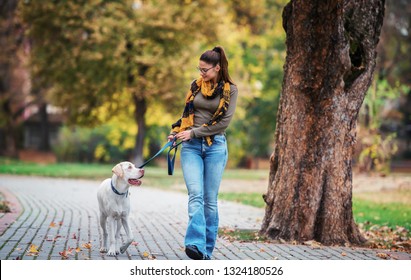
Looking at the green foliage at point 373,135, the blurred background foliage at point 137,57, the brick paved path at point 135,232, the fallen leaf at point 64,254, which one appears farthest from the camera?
the blurred background foliage at point 137,57

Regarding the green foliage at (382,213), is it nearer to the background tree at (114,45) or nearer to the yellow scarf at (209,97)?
the yellow scarf at (209,97)

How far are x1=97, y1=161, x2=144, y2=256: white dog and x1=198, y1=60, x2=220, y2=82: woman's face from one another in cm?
124

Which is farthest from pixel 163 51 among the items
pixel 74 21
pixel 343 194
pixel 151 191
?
pixel 343 194

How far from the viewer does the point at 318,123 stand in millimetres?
9477

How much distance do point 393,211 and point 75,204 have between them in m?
7.06

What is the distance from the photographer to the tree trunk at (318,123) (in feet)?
30.6

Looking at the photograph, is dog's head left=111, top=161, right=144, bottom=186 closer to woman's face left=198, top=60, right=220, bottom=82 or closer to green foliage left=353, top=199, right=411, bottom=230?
woman's face left=198, top=60, right=220, bottom=82

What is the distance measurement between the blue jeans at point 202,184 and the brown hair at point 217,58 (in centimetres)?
69

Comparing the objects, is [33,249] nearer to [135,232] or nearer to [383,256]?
[135,232]

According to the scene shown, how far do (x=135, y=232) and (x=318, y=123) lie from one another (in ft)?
10.3

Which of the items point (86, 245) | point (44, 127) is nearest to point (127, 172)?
point (86, 245)

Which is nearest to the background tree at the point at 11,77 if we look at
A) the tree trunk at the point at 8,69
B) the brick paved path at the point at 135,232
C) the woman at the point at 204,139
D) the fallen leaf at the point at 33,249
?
the tree trunk at the point at 8,69
